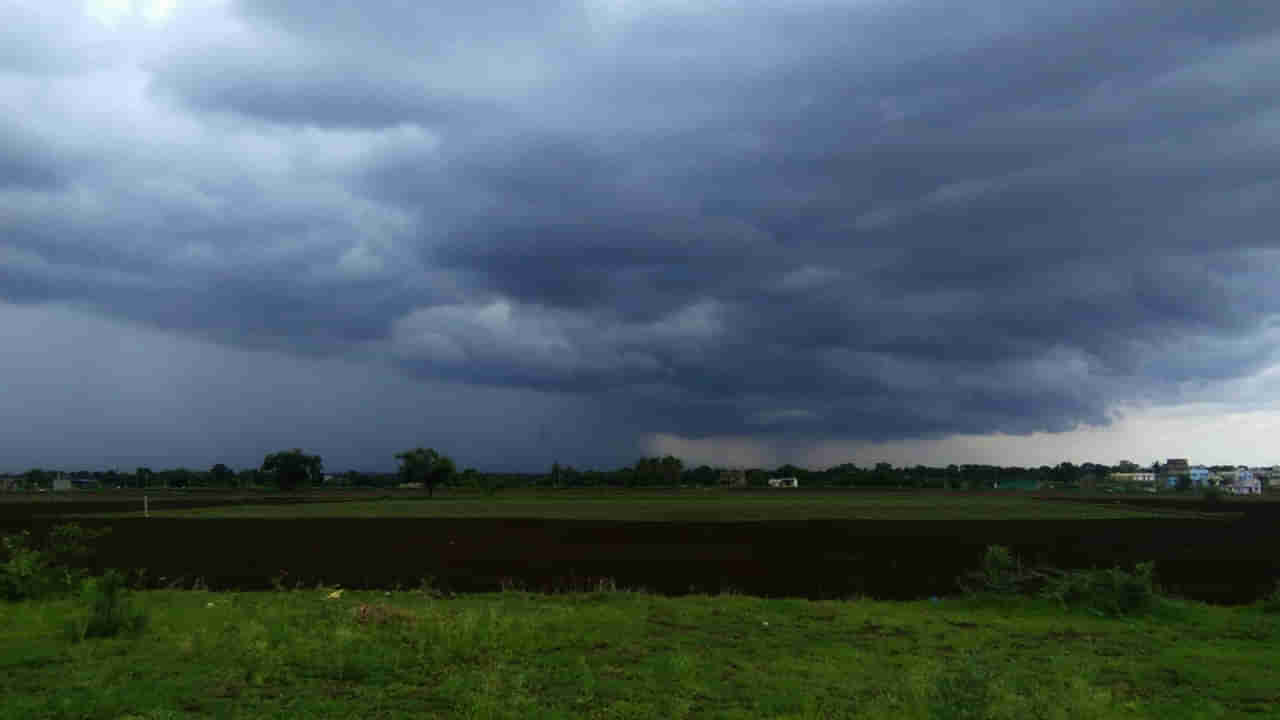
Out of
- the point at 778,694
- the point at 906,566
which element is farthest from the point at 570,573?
the point at 778,694

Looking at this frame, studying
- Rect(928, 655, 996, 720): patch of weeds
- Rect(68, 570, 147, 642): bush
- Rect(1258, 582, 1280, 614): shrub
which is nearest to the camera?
Rect(928, 655, 996, 720): patch of weeds

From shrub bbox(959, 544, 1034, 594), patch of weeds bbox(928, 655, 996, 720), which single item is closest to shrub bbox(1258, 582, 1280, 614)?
shrub bbox(959, 544, 1034, 594)

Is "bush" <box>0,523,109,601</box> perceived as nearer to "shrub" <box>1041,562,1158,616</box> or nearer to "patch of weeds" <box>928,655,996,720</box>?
"patch of weeds" <box>928,655,996,720</box>

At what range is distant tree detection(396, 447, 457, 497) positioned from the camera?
195 m

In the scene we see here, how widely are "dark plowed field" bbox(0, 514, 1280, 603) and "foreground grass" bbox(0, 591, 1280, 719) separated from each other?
1221 centimetres

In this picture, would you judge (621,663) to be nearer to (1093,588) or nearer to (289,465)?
(1093,588)

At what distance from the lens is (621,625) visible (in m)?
21.8

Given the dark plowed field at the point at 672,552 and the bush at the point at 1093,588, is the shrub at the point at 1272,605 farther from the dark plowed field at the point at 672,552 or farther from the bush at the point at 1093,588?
the dark plowed field at the point at 672,552

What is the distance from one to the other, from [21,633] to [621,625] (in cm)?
1489

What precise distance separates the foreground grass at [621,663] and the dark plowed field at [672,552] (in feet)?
40.0

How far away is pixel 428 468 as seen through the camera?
7707 inches

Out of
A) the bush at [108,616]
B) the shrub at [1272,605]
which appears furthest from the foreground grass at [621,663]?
the shrub at [1272,605]

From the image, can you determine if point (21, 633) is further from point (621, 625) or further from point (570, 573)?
point (570, 573)

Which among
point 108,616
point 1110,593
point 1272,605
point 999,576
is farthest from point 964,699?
point 1272,605
